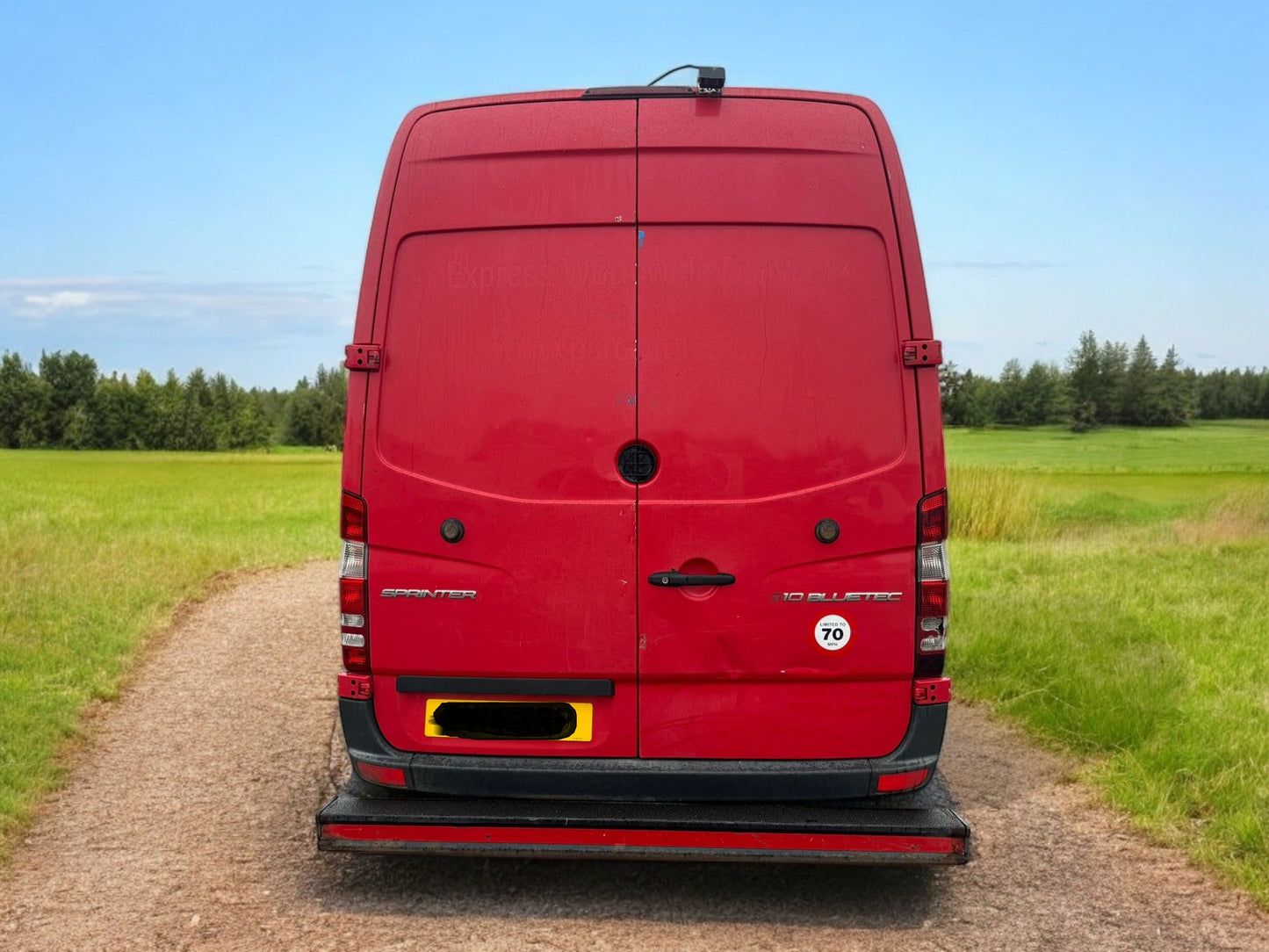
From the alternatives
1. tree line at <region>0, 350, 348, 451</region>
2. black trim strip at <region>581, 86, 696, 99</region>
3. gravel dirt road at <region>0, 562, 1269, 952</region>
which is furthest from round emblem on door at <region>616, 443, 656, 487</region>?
tree line at <region>0, 350, 348, 451</region>

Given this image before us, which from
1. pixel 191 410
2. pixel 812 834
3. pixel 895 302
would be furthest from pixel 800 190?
pixel 191 410

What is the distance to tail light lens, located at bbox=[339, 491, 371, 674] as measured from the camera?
13.6 feet

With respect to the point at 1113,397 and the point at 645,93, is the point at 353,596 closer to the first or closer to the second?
the point at 645,93

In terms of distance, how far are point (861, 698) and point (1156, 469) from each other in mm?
40362

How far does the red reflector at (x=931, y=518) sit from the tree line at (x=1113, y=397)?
163 feet

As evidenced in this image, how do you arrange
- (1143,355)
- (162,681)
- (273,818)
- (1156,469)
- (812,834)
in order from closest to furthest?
(812,834)
(273,818)
(162,681)
(1156,469)
(1143,355)

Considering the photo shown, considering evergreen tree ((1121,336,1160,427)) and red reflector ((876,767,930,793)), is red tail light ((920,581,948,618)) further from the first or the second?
evergreen tree ((1121,336,1160,427))

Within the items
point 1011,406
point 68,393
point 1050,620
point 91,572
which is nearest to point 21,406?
point 68,393

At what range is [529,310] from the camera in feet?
13.3

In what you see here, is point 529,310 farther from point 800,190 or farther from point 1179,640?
point 1179,640

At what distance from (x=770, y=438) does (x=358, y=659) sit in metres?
1.59

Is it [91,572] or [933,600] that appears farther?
[91,572]

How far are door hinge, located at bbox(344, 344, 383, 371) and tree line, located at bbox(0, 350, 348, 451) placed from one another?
71575mm

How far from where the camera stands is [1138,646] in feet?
29.1
